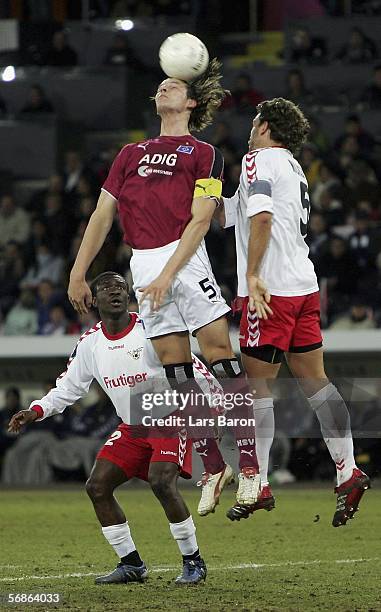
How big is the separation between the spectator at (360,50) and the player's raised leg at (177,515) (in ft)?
43.0

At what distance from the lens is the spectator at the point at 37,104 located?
2041cm

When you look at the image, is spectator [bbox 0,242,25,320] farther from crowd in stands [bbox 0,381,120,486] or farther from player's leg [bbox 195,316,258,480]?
player's leg [bbox 195,316,258,480]

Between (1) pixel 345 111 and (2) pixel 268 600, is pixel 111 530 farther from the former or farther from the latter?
(1) pixel 345 111

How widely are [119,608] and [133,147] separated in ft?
8.43

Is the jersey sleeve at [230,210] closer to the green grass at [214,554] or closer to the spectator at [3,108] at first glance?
the green grass at [214,554]

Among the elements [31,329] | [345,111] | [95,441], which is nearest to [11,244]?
[31,329]

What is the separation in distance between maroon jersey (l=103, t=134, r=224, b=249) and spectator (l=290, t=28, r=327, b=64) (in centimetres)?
1365

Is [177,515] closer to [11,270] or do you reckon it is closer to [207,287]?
[207,287]

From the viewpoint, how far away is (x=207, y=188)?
6.98 m

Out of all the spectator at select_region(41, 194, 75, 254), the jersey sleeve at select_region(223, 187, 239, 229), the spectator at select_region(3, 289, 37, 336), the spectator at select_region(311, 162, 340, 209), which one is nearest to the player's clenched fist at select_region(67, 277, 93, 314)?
the jersey sleeve at select_region(223, 187, 239, 229)

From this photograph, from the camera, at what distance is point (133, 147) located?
7219 mm

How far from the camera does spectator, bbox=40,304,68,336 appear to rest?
1711 centimetres

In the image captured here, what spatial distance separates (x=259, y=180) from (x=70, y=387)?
2.13 m

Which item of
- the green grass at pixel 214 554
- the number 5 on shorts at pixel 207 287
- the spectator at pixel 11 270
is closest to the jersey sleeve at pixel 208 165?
the number 5 on shorts at pixel 207 287
